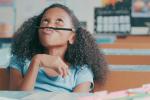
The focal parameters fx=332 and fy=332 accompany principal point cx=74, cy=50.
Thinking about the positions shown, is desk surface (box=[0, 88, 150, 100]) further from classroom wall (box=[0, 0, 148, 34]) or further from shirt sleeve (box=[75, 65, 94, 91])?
classroom wall (box=[0, 0, 148, 34])

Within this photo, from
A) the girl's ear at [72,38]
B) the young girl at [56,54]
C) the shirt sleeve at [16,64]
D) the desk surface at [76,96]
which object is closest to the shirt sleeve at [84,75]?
the young girl at [56,54]

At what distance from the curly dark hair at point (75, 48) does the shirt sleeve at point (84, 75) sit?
0.11ft

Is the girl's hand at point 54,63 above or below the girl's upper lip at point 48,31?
below

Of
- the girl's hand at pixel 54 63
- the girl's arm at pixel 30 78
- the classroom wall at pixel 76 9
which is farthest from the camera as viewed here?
the classroom wall at pixel 76 9

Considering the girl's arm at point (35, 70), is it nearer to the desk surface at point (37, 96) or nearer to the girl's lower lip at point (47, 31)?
the girl's lower lip at point (47, 31)

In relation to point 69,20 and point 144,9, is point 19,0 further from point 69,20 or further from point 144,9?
point 69,20

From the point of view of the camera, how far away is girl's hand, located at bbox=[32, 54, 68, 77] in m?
1.19

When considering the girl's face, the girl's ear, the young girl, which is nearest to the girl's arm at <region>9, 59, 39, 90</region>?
the young girl

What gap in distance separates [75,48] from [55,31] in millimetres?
159

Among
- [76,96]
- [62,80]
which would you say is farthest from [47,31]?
[76,96]

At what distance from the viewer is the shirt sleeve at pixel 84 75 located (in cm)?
143

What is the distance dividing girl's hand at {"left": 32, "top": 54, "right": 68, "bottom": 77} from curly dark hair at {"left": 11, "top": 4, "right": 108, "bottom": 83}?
24 cm

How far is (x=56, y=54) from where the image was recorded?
1461 millimetres

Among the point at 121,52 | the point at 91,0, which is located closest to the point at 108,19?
the point at 91,0
